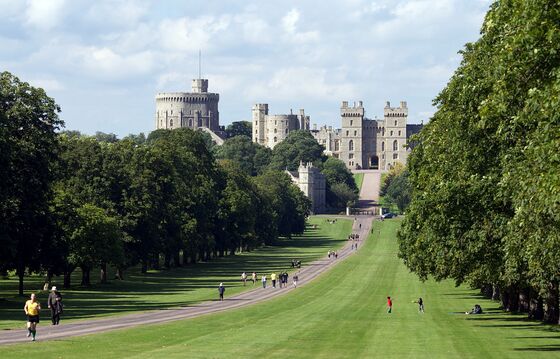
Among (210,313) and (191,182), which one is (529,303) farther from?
(191,182)

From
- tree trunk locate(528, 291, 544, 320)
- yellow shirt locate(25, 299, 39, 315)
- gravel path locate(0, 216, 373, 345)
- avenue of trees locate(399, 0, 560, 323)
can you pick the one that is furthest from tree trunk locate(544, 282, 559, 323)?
yellow shirt locate(25, 299, 39, 315)

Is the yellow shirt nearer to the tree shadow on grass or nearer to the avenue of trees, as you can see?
the tree shadow on grass

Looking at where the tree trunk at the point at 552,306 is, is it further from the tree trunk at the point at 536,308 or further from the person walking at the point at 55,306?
the person walking at the point at 55,306

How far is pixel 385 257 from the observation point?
15175cm

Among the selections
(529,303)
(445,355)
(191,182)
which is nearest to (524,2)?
(445,355)

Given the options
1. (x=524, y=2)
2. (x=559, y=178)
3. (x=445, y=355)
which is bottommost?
(x=445, y=355)

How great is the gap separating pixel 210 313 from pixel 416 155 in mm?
14241

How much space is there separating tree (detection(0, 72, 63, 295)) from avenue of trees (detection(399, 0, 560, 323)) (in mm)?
21726

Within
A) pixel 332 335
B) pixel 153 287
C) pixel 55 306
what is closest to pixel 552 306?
pixel 332 335

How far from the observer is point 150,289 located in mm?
92062

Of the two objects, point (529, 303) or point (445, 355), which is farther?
point (529, 303)

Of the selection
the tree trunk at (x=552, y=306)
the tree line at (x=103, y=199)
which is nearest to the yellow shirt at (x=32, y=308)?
the tree trunk at (x=552, y=306)

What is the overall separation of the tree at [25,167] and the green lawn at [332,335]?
13.4 m

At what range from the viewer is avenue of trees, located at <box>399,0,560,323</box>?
1183 inches
